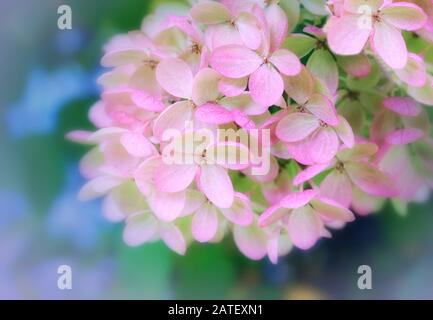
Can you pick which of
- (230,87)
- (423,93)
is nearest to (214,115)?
(230,87)

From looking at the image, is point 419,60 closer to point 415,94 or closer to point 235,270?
point 415,94

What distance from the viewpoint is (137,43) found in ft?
1.14

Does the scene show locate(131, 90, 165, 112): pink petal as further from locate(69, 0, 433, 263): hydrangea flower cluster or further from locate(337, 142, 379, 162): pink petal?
locate(337, 142, 379, 162): pink petal

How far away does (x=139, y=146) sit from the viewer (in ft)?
1.02

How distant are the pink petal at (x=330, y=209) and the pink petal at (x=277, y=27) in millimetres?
89

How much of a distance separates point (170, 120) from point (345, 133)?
0.10 m

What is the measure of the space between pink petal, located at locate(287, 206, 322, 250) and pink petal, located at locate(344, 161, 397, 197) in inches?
1.3

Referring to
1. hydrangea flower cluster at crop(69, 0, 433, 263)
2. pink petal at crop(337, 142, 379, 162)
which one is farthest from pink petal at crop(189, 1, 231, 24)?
pink petal at crop(337, 142, 379, 162)

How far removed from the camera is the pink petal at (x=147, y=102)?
31 cm

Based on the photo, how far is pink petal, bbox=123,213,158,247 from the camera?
0.37m

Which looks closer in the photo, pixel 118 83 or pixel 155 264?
pixel 118 83

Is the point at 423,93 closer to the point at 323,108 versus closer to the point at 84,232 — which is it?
the point at 323,108

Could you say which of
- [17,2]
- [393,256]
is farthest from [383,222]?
[17,2]
